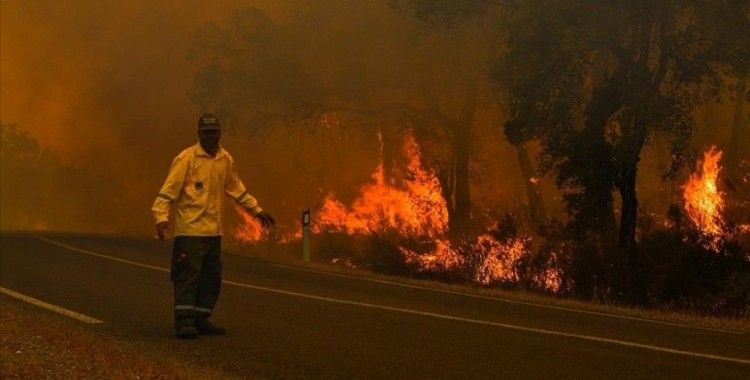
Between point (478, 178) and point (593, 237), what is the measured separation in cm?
1282

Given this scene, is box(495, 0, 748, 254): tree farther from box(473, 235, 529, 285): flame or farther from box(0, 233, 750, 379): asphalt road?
box(0, 233, 750, 379): asphalt road

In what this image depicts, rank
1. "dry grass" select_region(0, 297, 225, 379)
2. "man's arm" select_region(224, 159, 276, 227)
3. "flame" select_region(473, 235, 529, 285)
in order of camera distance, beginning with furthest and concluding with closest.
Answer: "flame" select_region(473, 235, 529, 285)
"man's arm" select_region(224, 159, 276, 227)
"dry grass" select_region(0, 297, 225, 379)

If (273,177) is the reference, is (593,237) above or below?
below

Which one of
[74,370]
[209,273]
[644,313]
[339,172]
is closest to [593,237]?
[644,313]

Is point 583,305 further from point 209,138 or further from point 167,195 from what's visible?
point 167,195

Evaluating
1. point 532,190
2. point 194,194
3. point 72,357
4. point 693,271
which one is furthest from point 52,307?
point 532,190

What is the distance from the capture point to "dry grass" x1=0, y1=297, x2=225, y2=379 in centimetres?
725

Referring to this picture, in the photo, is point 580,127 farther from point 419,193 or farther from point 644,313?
point 419,193

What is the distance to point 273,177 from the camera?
5138cm

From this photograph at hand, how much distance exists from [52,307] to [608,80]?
11699 mm

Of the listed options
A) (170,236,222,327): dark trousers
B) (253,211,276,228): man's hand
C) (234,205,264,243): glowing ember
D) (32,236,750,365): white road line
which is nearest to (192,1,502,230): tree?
(234,205,264,243): glowing ember

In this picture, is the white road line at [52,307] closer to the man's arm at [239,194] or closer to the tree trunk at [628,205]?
the man's arm at [239,194]

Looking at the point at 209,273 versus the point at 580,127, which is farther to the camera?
the point at 580,127

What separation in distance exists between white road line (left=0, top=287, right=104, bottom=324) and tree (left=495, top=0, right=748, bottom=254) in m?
10.5
